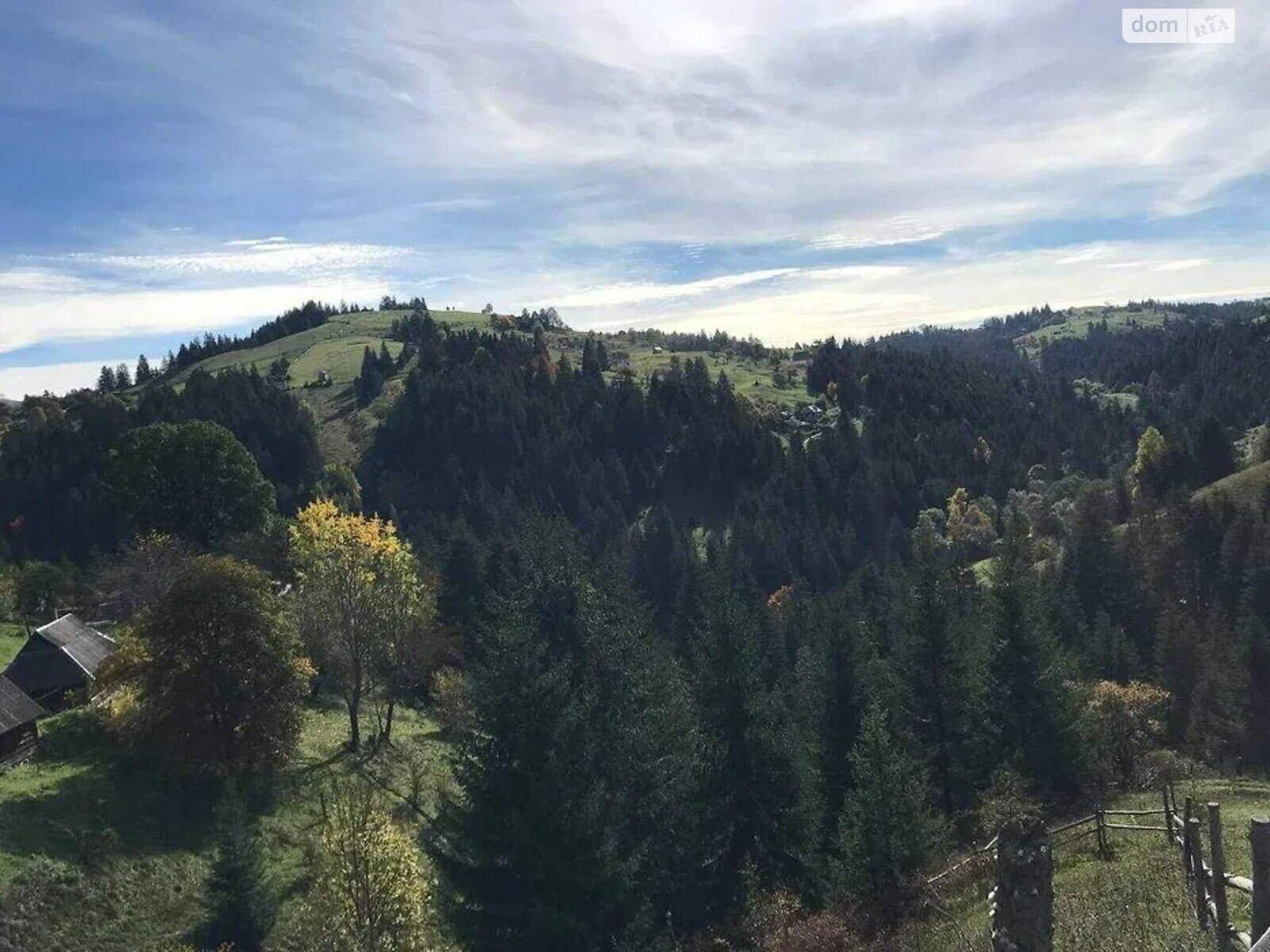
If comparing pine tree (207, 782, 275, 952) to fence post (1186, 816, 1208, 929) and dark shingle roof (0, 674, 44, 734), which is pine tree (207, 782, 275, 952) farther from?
fence post (1186, 816, 1208, 929)

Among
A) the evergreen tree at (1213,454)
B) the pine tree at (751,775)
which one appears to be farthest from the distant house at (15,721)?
the evergreen tree at (1213,454)

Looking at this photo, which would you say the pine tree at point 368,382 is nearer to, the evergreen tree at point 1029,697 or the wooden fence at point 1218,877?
the evergreen tree at point 1029,697

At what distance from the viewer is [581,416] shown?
15962cm

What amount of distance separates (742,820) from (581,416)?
132 metres

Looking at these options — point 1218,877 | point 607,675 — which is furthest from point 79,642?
point 1218,877

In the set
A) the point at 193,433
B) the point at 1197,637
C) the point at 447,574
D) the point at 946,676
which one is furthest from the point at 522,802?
the point at 1197,637

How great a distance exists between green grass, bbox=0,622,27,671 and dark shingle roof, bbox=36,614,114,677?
4.43m

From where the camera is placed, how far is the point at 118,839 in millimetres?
29781

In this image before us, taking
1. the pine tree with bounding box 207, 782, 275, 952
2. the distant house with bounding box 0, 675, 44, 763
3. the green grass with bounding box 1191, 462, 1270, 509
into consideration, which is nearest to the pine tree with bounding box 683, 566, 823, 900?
the pine tree with bounding box 207, 782, 275, 952

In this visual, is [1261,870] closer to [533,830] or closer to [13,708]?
[533,830]

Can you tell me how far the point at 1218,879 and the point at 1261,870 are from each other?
3.29 m

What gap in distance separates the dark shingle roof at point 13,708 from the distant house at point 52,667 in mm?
5415

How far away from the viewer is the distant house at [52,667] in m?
41.9

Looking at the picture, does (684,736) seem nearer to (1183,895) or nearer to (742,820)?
(742,820)
